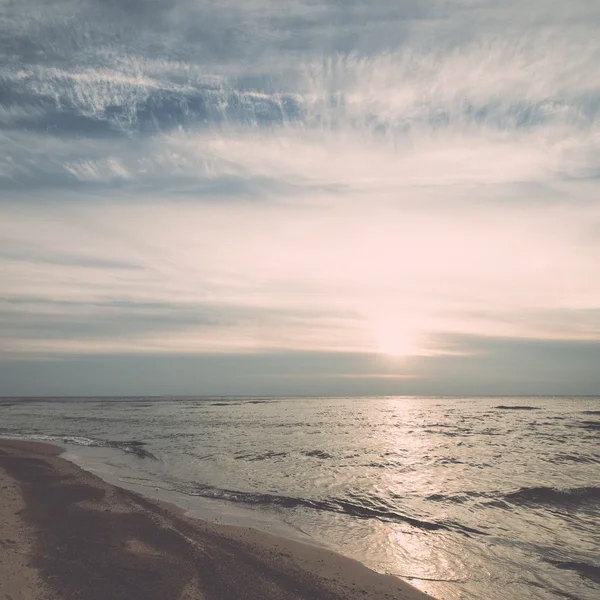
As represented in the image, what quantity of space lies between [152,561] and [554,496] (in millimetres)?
15453

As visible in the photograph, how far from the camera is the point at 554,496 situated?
16062mm

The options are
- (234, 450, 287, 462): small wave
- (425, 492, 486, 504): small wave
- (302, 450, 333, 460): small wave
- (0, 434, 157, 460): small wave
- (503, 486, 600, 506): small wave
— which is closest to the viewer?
(503, 486, 600, 506): small wave

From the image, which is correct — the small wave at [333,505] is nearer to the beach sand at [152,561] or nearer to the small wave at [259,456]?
the beach sand at [152,561]

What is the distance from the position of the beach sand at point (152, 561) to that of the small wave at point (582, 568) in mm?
4396

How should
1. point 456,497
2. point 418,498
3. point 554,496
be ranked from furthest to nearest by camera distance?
point 554,496 < point 456,497 < point 418,498

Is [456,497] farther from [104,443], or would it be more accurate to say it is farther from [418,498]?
[104,443]

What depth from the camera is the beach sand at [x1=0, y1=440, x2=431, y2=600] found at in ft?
23.8

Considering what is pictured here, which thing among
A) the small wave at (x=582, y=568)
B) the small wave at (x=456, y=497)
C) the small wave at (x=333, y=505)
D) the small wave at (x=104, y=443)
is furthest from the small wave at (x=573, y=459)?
the small wave at (x=104, y=443)

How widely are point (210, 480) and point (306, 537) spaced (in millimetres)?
8389

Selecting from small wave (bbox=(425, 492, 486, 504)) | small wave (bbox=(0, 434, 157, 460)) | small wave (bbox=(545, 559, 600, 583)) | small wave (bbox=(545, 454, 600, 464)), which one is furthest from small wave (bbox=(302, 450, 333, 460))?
small wave (bbox=(545, 559, 600, 583))

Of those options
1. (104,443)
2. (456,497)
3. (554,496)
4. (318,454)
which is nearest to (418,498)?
(456,497)

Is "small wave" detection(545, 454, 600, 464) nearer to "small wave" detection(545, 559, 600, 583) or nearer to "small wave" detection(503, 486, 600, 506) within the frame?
"small wave" detection(503, 486, 600, 506)

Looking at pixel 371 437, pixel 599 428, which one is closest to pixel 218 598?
pixel 371 437

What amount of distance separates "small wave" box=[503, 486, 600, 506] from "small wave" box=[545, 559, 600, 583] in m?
5.61
